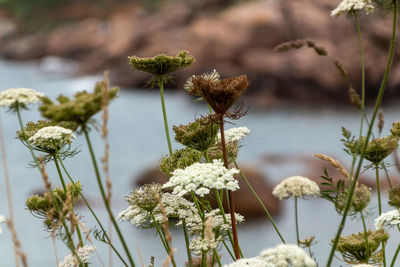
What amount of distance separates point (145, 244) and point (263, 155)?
268 centimetres

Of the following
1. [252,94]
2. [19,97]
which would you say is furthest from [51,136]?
[252,94]

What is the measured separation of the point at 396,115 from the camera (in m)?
8.48

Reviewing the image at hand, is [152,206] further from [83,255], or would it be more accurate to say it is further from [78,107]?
[78,107]

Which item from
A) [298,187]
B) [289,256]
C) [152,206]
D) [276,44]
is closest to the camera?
[289,256]

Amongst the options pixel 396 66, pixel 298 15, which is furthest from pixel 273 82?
pixel 396 66

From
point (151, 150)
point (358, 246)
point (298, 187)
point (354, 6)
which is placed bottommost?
point (358, 246)

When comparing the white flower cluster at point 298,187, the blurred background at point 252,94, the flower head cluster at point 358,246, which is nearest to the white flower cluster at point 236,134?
the white flower cluster at point 298,187

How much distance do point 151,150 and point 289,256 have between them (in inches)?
317

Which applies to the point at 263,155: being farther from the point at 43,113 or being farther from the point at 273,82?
the point at 43,113

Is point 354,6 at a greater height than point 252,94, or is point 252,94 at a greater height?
point 252,94

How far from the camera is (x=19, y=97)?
2.58 ft

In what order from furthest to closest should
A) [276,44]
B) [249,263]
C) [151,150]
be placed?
[276,44], [151,150], [249,263]

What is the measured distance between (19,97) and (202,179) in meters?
0.30

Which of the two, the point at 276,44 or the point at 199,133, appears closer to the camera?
the point at 199,133
